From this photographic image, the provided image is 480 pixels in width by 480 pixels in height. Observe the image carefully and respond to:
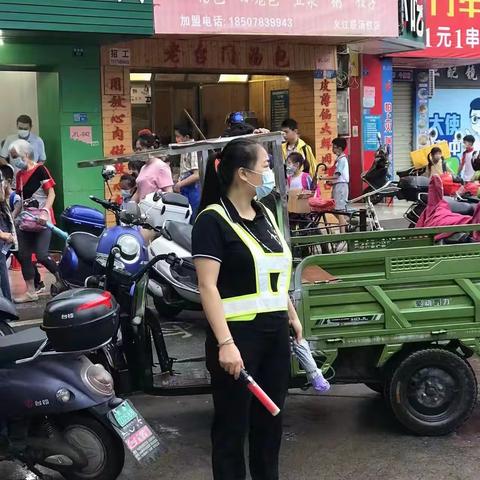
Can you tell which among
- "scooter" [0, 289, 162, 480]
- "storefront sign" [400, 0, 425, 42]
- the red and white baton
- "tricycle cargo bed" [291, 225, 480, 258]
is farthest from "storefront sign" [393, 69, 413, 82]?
the red and white baton

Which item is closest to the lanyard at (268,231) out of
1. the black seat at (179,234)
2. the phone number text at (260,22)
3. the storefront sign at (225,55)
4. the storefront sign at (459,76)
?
the black seat at (179,234)

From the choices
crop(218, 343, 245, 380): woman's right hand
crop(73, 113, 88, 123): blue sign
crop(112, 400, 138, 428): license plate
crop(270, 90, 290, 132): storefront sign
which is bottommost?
crop(112, 400, 138, 428): license plate

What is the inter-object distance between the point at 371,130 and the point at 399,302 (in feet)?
42.5

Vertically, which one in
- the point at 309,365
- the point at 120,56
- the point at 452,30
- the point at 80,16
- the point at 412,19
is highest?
the point at 452,30

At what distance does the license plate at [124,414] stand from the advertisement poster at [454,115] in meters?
17.0

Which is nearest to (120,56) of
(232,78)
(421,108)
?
(232,78)

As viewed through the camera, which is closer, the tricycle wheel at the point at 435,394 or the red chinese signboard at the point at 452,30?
the tricycle wheel at the point at 435,394

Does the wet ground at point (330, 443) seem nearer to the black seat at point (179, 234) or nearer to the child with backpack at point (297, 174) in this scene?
the black seat at point (179, 234)

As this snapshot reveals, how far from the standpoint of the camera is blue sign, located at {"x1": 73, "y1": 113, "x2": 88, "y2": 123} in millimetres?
11234

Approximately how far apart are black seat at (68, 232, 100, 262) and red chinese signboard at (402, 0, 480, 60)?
42.1ft

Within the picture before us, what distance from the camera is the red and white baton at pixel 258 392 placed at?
3.03m

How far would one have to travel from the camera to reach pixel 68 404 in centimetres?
358

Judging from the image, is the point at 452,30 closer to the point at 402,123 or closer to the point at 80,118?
the point at 402,123

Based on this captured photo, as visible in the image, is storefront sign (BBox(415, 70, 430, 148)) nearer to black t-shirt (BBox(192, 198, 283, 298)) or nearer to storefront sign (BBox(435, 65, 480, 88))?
storefront sign (BBox(435, 65, 480, 88))
